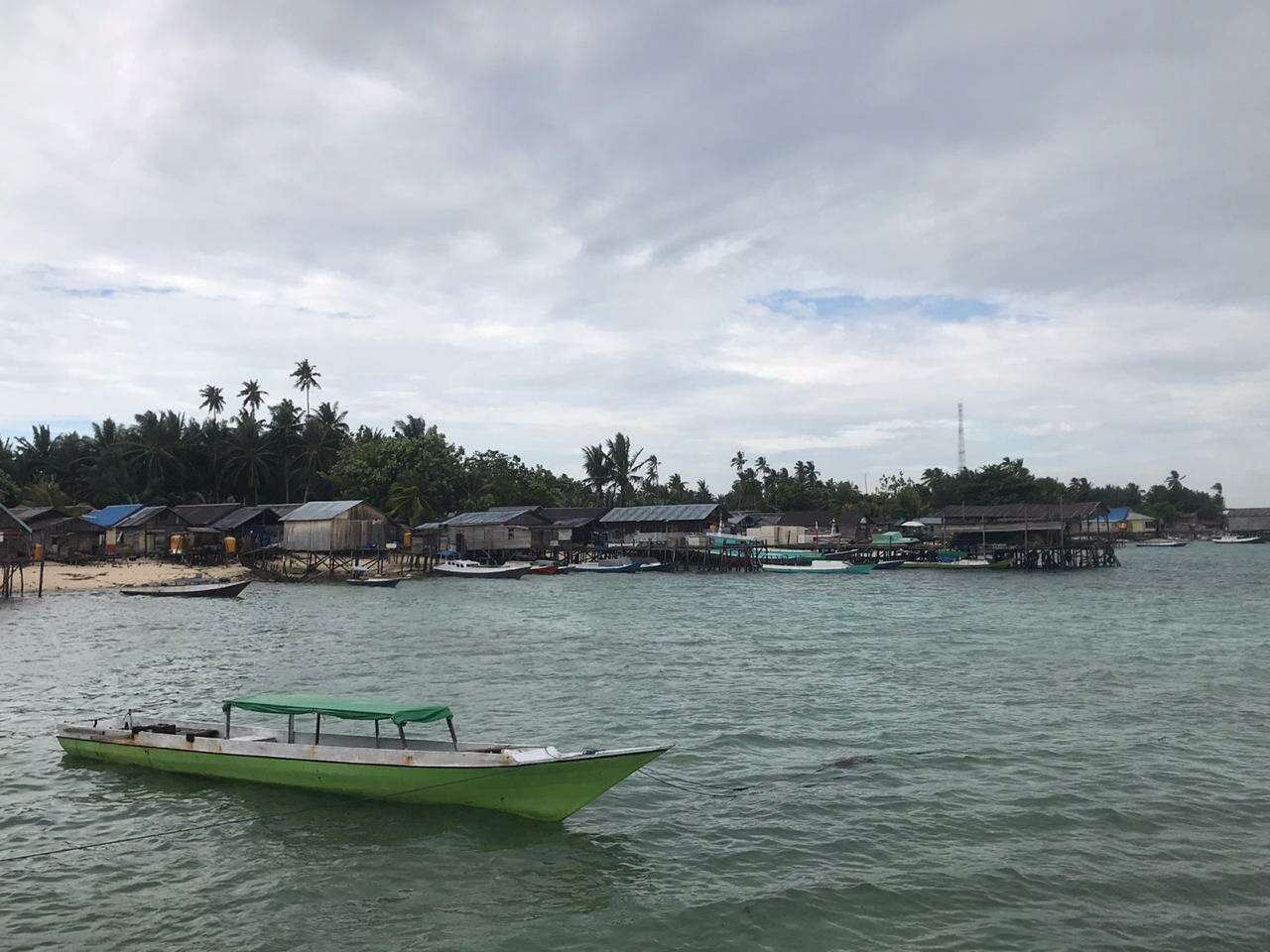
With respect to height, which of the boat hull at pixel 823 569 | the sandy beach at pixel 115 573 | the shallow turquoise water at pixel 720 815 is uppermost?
the sandy beach at pixel 115 573

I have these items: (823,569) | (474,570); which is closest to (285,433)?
(474,570)

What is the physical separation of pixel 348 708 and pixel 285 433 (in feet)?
252

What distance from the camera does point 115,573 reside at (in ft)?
187

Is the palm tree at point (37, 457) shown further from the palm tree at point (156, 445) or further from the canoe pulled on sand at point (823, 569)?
the canoe pulled on sand at point (823, 569)

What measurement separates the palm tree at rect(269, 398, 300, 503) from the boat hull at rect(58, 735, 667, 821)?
245ft

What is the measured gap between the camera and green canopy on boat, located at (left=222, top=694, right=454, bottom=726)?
41.6 feet

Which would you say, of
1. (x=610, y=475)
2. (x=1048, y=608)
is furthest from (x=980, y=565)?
(x=610, y=475)

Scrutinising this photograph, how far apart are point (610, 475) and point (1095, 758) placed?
283ft

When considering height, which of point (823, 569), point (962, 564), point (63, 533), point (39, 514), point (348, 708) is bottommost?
point (823, 569)

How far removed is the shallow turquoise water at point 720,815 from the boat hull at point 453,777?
28 cm

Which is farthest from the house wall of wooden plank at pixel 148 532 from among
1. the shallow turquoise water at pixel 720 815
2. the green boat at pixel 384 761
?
the green boat at pixel 384 761

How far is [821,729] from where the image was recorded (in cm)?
1825

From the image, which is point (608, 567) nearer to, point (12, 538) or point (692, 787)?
point (12, 538)

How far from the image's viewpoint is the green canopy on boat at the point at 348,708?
Answer: 12688mm
